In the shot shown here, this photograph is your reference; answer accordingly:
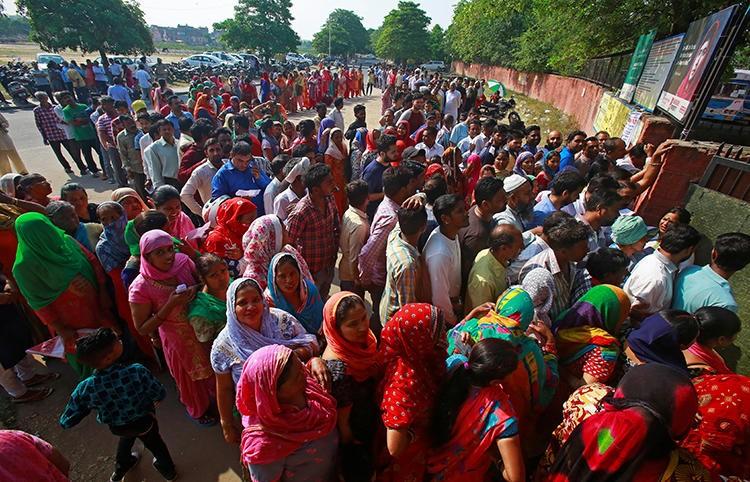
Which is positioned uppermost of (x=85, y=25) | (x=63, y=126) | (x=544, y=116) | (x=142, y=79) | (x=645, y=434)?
(x=85, y=25)

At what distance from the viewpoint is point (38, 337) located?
11.5 ft

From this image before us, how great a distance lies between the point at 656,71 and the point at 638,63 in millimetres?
1510

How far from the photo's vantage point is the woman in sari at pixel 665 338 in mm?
1941

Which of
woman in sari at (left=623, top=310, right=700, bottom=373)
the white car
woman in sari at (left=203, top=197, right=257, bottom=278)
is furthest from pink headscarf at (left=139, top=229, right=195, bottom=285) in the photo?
the white car

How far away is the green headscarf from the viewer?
2545mm

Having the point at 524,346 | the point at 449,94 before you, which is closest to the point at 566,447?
the point at 524,346

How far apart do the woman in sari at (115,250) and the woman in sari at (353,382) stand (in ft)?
6.80

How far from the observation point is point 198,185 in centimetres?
465

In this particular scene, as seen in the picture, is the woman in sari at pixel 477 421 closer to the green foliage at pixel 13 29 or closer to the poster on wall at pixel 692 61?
the poster on wall at pixel 692 61

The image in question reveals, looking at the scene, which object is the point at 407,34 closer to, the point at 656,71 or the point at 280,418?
the point at 656,71

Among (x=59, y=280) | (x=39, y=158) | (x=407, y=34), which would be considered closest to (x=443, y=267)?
(x=59, y=280)

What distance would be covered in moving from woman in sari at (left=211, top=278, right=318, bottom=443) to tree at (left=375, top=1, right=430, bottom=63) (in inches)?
2214

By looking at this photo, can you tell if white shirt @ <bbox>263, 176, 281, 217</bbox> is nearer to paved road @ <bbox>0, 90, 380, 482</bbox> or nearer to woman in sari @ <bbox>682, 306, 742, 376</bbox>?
paved road @ <bbox>0, 90, 380, 482</bbox>

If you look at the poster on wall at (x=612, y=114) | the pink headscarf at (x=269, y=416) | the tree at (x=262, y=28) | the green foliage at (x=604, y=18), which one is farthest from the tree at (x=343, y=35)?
the pink headscarf at (x=269, y=416)
